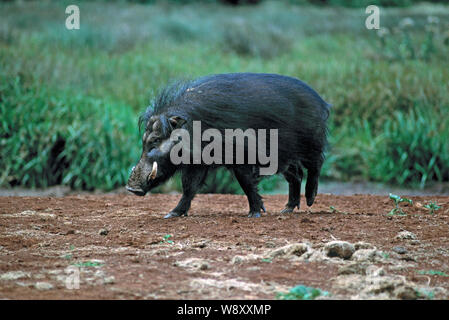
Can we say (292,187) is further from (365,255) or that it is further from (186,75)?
(186,75)

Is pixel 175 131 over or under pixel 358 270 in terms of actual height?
over

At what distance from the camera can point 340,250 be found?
3719 mm

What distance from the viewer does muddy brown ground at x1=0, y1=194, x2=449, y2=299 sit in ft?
10.3

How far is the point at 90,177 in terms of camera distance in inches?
305

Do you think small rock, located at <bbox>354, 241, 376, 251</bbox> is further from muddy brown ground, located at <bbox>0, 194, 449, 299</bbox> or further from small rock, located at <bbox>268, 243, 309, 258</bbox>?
small rock, located at <bbox>268, 243, 309, 258</bbox>

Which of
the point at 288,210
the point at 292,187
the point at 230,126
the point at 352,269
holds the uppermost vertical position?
the point at 230,126

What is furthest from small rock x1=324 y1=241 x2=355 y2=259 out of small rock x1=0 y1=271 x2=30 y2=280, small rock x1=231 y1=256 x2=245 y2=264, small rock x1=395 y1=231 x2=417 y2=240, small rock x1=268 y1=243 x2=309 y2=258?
small rock x1=0 y1=271 x2=30 y2=280

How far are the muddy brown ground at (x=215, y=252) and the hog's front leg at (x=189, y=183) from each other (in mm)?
103

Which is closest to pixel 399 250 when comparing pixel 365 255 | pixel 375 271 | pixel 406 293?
pixel 365 255

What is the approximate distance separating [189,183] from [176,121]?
0.52 m
